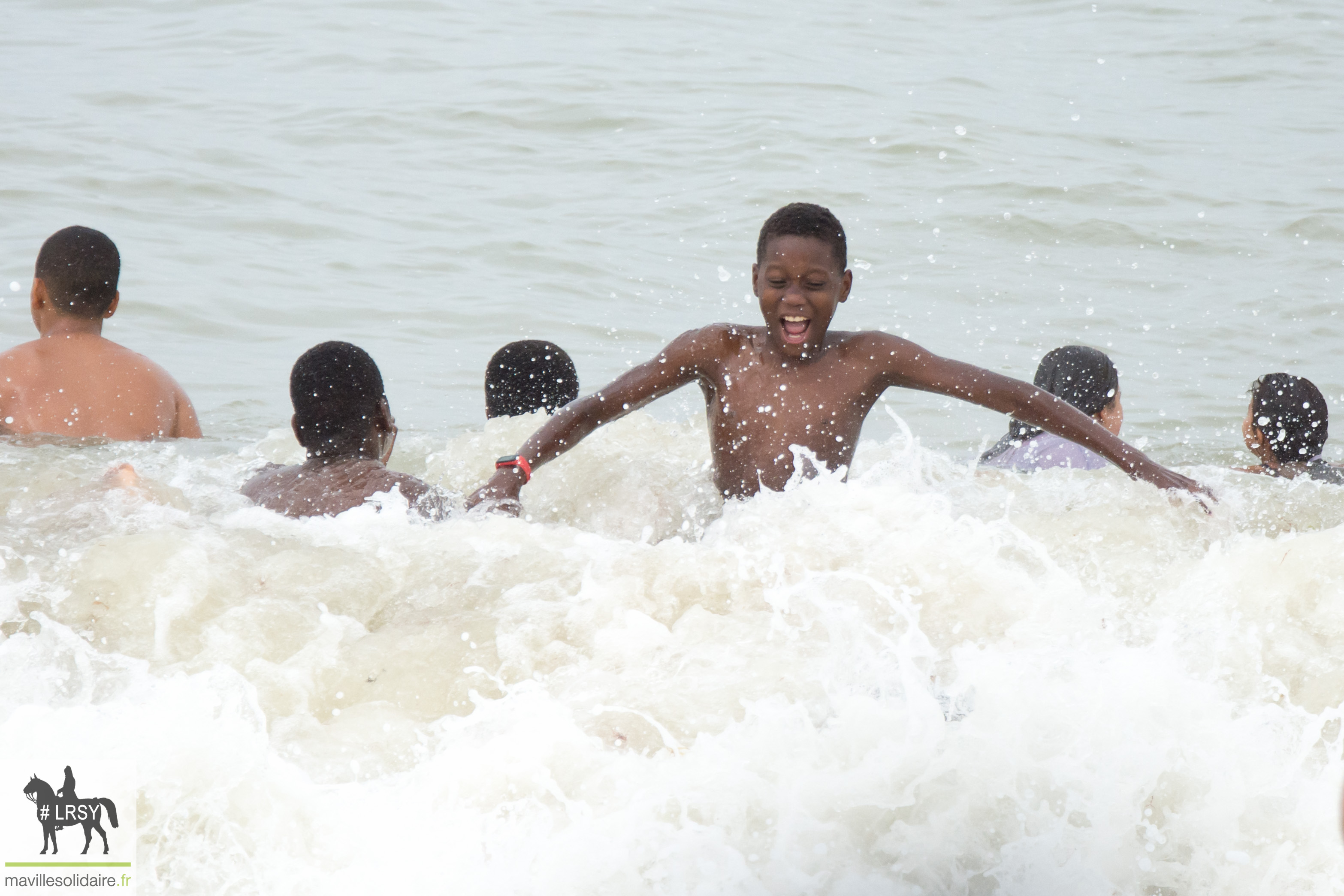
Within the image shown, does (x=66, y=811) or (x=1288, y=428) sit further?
(x=1288, y=428)

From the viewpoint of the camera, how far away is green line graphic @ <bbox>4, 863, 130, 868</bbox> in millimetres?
2812

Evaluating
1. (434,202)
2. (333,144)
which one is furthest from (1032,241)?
(333,144)

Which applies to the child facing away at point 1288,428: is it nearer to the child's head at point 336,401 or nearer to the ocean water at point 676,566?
the ocean water at point 676,566

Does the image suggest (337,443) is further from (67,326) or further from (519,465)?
(67,326)

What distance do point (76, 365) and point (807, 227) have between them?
3.17 metres

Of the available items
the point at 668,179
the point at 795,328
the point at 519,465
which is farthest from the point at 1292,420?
A: the point at 668,179

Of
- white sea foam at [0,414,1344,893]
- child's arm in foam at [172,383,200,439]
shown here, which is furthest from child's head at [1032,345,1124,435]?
child's arm in foam at [172,383,200,439]

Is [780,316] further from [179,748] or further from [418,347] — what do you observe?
[418,347]

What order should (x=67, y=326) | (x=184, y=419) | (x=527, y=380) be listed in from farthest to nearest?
1. (x=527, y=380)
2. (x=184, y=419)
3. (x=67, y=326)

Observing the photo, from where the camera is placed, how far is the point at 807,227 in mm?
4480

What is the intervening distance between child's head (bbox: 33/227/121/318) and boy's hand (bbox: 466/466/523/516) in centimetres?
234

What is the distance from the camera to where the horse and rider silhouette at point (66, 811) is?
2.86m

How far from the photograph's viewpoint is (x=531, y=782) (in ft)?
9.62

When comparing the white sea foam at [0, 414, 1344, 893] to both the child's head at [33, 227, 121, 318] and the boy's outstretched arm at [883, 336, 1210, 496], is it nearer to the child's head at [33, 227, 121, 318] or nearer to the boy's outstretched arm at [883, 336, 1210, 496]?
the boy's outstretched arm at [883, 336, 1210, 496]
